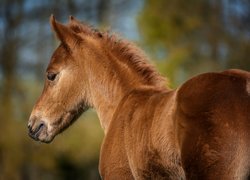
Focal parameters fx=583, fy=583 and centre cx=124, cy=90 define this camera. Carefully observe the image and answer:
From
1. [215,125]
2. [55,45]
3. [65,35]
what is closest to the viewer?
[215,125]

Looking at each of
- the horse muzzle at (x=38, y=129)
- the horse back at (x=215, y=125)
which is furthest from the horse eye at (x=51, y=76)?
the horse back at (x=215, y=125)

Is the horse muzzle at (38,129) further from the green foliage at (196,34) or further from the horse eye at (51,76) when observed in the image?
the green foliage at (196,34)

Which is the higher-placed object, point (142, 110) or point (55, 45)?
point (55, 45)

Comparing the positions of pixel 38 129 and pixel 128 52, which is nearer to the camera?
pixel 128 52

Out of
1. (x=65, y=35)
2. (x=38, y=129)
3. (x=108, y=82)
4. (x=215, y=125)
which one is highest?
(x=65, y=35)

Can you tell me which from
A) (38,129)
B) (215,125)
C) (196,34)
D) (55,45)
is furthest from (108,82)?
(196,34)

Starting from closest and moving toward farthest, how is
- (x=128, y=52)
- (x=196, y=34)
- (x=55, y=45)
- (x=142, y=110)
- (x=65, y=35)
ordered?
(x=142, y=110), (x=128, y=52), (x=65, y=35), (x=55, y=45), (x=196, y=34)

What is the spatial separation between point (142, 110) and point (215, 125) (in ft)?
3.63

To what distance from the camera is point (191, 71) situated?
67.1ft

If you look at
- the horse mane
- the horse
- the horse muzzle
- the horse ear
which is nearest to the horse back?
the horse

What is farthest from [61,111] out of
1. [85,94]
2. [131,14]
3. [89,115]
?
[131,14]

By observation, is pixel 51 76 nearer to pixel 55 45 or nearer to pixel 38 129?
pixel 38 129

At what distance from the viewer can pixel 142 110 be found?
5094mm

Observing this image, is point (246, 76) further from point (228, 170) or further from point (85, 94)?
point (85, 94)
